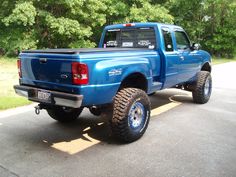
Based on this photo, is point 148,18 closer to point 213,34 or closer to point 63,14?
point 63,14

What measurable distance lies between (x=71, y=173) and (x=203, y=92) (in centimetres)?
460

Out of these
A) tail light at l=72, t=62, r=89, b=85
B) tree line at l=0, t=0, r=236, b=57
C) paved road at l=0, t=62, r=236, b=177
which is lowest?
paved road at l=0, t=62, r=236, b=177

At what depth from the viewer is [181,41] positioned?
6793mm

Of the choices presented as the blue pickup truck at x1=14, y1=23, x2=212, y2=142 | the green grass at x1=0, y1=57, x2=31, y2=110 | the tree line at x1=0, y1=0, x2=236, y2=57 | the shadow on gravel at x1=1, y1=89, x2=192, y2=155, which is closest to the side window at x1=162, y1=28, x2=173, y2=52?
the blue pickup truck at x1=14, y1=23, x2=212, y2=142

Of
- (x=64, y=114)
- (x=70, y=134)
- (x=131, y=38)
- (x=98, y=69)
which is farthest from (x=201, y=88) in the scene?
(x=98, y=69)

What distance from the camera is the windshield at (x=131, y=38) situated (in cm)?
595

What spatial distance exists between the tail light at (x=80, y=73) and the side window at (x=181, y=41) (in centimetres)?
308

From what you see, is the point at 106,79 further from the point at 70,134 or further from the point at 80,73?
the point at 70,134

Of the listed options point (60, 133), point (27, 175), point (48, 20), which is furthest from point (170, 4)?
point (27, 175)

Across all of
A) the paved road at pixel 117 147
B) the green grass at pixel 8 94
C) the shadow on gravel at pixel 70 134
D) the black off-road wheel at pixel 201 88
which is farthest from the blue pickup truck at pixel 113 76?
the green grass at pixel 8 94

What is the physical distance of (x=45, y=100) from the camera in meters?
4.44

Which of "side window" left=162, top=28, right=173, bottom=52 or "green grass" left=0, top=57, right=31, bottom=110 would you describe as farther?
"green grass" left=0, top=57, right=31, bottom=110

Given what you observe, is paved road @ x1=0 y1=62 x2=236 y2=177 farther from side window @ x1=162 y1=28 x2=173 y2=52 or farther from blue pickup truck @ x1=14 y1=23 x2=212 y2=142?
side window @ x1=162 y1=28 x2=173 y2=52

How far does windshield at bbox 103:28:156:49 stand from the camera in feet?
19.5
